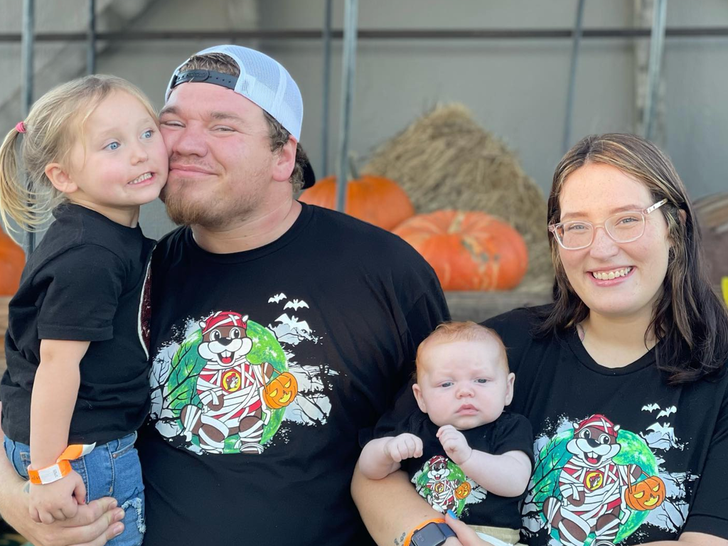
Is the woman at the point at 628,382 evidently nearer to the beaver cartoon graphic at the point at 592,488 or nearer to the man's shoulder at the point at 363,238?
the beaver cartoon graphic at the point at 592,488

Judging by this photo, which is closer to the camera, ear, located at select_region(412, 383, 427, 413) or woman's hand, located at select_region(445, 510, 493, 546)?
woman's hand, located at select_region(445, 510, 493, 546)

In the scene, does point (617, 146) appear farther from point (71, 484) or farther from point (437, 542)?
point (71, 484)

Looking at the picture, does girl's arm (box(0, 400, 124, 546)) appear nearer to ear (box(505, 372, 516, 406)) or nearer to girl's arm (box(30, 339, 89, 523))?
girl's arm (box(30, 339, 89, 523))

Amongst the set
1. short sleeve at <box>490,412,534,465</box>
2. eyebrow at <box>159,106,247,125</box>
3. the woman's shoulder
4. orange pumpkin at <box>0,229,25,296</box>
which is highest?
eyebrow at <box>159,106,247,125</box>

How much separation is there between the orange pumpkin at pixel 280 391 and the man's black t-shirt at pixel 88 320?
0.32 metres

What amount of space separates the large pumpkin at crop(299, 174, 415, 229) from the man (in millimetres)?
2427

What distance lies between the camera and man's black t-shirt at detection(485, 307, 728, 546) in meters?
1.94

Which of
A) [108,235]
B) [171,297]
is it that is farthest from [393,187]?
[108,235]

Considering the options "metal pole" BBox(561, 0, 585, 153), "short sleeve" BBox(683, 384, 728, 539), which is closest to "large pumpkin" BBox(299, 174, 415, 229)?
"metal pole" BBox(561, 0, 585, 153)

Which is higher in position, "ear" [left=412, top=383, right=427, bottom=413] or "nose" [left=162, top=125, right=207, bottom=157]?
"nose" [left=162, top=125, right=207, bottom=157]

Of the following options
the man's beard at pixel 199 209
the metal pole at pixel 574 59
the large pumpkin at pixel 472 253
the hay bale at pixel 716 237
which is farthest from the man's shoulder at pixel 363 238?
the metal pole at pixel 574 59

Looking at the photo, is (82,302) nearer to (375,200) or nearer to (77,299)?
(77,299)

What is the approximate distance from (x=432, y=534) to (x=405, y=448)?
8.0 inches

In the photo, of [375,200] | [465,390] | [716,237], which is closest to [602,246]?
[465,390]
